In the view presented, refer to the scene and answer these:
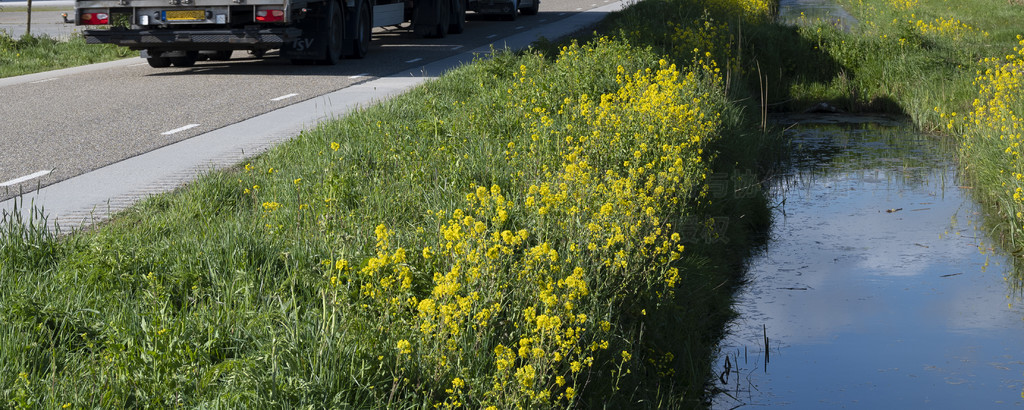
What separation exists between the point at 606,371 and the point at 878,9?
2463cm

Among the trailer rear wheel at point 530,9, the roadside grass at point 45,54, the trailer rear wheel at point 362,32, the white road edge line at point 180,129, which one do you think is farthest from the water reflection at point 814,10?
the white road edge line at point 180,129

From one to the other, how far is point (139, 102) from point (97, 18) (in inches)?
127

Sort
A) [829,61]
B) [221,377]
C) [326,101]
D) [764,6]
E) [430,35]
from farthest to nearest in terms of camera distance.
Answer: [764,6]
[430,35]
[829,61]
[326,101]
[221,377]

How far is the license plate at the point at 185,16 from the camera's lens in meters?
14.8

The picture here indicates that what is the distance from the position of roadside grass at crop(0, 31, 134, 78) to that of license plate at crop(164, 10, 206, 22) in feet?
9.95

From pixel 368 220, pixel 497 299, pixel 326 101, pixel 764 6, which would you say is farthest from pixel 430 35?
pixel 497 299

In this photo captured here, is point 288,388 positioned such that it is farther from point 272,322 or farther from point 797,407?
point 797,407

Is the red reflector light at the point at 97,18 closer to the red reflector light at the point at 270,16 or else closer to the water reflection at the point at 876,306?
the red reflector light at the point at 270,16

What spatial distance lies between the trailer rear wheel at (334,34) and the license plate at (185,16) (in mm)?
2052

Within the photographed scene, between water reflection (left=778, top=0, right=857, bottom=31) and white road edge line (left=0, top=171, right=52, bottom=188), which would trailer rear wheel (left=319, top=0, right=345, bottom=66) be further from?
water reflection (left=778, top=0, right=857, bottom=31)

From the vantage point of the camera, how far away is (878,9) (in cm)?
2745

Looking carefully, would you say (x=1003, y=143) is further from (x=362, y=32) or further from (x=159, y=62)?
(x=159, y=62)

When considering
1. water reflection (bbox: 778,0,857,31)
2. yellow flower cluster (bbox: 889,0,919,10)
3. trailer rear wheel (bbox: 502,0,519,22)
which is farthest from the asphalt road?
water reflection (bbox: 778,0,857,31)

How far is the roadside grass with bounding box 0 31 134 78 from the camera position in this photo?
1749 cm
